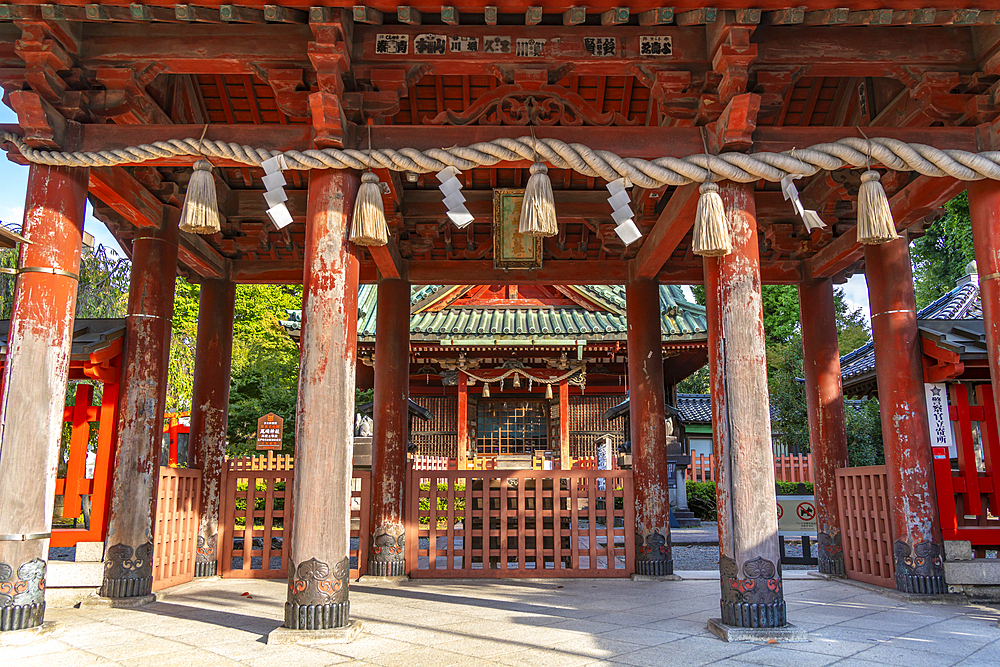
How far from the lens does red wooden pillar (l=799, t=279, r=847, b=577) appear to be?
7.49 metres

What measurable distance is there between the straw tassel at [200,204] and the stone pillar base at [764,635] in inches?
172

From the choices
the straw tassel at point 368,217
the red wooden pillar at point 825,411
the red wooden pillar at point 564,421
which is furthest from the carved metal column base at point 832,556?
the red wooden pillar at point 564,421

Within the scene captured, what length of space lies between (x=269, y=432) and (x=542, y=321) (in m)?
6.76

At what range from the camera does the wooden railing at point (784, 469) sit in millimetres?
18406

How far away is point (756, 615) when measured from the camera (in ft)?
14.1

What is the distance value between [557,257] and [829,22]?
4348 millimetres

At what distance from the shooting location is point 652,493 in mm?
7504

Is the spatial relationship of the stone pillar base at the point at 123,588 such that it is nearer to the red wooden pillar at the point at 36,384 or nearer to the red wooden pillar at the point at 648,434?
the red wooden pillar at the point at 36,384

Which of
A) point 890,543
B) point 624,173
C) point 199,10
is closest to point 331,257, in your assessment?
point 199,10

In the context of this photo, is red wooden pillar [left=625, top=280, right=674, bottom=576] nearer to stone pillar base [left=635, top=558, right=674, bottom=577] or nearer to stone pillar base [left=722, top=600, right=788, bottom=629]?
stone pillar base [left=635, top=558, right=674, bottom=577]

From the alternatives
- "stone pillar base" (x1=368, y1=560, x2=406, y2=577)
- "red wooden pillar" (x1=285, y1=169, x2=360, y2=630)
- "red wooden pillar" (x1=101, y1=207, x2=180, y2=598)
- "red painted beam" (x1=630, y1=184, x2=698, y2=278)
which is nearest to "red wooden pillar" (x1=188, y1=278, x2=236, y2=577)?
"red wooden pillar" (x1=101, y1=207, x2=180, y2=598)

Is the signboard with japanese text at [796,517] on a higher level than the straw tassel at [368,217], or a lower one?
lower

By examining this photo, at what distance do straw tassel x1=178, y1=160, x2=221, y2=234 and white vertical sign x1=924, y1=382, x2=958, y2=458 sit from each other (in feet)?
20.9

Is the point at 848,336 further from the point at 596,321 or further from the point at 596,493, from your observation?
the point at 596,493
